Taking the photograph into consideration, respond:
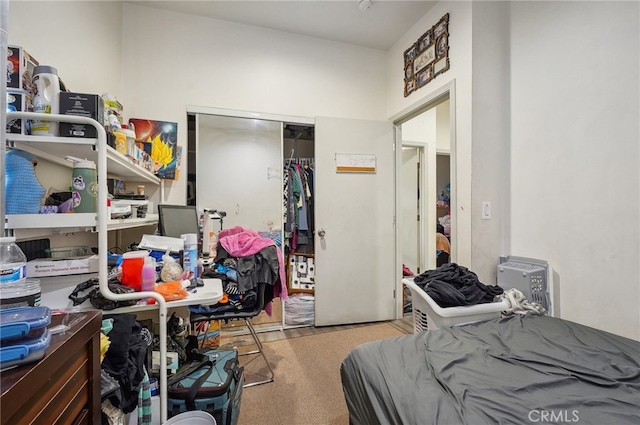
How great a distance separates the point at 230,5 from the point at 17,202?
226 centimetres

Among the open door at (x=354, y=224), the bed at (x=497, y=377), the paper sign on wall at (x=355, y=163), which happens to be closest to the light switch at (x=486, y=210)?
the bed at (x=497, y=377)

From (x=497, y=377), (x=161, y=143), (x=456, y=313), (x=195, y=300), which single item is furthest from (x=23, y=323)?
(x=161, y=143)

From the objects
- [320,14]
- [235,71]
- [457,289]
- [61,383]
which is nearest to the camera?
[61,383]

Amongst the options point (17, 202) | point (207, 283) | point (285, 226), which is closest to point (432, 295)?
point (207, 283)

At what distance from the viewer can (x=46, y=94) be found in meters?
1.06

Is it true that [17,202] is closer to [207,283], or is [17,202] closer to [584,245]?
[207,283]

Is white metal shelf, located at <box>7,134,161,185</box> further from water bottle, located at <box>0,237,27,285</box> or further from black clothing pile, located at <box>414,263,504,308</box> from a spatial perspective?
black clothing pile, located at <box>414,263,504,308</box>

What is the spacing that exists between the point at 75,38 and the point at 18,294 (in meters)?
1.60

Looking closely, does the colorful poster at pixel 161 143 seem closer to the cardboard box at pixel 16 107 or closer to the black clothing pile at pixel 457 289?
the cardboard box at pixel 16 107

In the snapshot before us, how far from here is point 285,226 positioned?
279 centimetres

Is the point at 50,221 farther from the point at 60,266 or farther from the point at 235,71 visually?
the point at 235,71

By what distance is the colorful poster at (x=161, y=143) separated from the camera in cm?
225

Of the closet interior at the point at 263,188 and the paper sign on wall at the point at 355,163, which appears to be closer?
the closet interior at the point at 263,188

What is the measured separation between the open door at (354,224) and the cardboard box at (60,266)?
1805 mm
